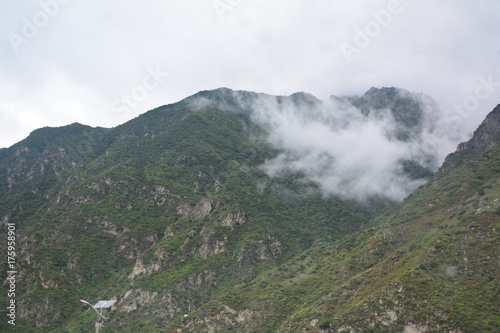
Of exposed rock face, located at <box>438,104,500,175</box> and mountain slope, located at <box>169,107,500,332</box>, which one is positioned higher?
exposed rock face, located at <box>438,104,500,175</box>

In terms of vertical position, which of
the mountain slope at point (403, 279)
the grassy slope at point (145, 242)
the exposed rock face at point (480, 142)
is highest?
the grassy slope at point (145, 242)

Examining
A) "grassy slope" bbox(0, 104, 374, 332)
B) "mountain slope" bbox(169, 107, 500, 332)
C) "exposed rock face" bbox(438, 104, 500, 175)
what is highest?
"grassy slope" bbox(0, 104, 374, 332)

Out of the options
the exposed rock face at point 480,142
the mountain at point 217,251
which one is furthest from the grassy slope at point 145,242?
the exposed rock face at point 480,142

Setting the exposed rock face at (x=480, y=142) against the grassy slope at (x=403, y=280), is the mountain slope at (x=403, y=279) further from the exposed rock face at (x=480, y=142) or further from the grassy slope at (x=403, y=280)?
the exposed rock face at (x=480, y=142)

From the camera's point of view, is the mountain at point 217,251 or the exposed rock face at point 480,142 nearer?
the mountain at point 217,251

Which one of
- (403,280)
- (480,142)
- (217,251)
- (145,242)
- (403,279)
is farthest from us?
(145,242)

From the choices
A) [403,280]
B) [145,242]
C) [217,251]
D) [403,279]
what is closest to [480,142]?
[403,279]

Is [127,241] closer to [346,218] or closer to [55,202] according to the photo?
[55,202]

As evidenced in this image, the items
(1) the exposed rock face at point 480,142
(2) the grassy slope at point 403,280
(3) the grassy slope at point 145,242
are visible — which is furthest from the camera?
(1) the exposed rock face at point 480,142

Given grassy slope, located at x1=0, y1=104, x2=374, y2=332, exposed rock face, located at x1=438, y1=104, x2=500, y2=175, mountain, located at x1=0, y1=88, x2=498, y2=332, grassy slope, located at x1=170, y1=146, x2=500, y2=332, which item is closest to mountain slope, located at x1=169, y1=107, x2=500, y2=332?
grassy slope, located at x1=170, y1=146, x2=500, y2=332

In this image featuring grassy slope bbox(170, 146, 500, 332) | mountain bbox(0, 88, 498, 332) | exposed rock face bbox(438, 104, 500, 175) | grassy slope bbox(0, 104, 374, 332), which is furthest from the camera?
exposed rock face bbox(438, 104, 500, 175)

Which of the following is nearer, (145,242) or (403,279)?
(403,279)

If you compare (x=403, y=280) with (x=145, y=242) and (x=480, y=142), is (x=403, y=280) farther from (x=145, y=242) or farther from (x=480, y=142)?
(x=145, y=242)

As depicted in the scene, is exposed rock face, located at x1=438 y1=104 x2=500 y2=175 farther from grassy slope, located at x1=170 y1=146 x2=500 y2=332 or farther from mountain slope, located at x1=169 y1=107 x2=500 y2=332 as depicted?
grassy slope, located at x1=170 y1=146 x2=500 y2=332
